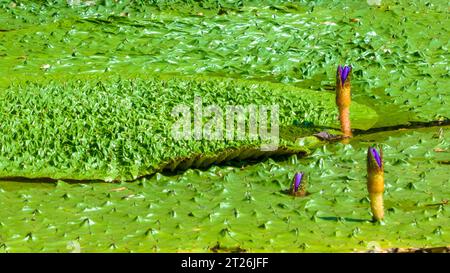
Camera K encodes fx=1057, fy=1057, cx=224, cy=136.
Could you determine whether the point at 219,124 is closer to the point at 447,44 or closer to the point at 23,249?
the point at 23,249

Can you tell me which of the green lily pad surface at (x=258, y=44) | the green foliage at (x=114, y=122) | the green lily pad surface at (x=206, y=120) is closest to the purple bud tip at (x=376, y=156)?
the green lily pad surface at (x=206, y=120)

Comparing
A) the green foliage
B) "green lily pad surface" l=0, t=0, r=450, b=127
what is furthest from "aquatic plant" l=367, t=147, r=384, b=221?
"green lily pad surface" l=0, t=0, r=450, b=127

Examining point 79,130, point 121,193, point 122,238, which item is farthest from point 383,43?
point 122,238

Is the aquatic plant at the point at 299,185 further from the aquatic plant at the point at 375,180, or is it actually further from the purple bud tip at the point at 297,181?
the aquatic plant at the point at 375,180

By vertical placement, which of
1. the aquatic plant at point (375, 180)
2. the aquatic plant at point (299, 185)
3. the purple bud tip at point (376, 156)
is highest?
the purple bud tip at point (376, 156)

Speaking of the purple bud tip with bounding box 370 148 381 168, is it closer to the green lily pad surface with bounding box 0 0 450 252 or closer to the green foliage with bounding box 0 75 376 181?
the green lily pad surface with bounding box 0 0 450 252

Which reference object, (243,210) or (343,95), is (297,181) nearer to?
(243,210)
